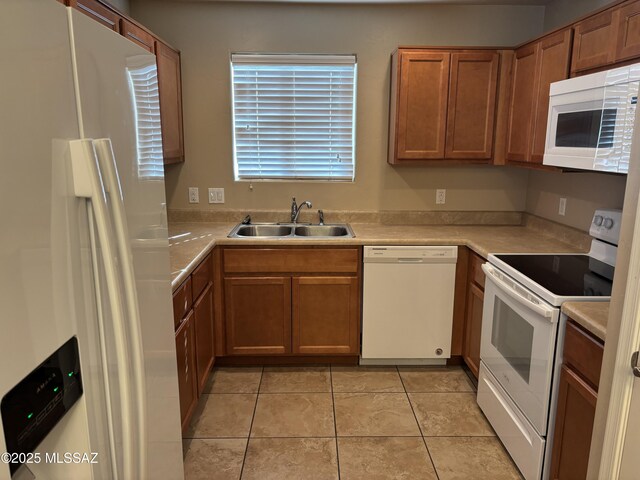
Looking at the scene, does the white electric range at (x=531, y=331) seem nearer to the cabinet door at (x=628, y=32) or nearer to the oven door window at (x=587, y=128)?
the oven door window at (x=587, y=128)

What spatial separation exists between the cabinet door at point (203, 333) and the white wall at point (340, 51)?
95 cm

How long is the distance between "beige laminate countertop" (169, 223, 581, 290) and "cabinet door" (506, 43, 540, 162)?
53 centimetres

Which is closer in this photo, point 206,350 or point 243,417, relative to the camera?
point 243,417

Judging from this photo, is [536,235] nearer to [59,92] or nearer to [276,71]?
[276,71]

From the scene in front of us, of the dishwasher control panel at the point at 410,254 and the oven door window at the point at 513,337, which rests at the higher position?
the dishwasher control panel at the point at 410,254

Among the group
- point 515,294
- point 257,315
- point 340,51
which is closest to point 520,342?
point 515,294

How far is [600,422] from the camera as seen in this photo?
1338mm

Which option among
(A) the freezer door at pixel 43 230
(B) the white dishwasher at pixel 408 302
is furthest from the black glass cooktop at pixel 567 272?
(A) the freezer door at pixel 43 230

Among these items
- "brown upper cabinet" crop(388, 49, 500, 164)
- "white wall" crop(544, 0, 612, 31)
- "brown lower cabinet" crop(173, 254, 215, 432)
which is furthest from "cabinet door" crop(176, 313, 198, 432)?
"white wall" crop(544, 0, 612, 31)

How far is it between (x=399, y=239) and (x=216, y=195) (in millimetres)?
1424

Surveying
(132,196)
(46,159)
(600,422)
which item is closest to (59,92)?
(46,159)

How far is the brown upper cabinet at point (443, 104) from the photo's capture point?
3029mm

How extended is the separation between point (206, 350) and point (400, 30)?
99.8 inches

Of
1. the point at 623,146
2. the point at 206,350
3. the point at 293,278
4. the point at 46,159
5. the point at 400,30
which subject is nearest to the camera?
the point at 46,159
